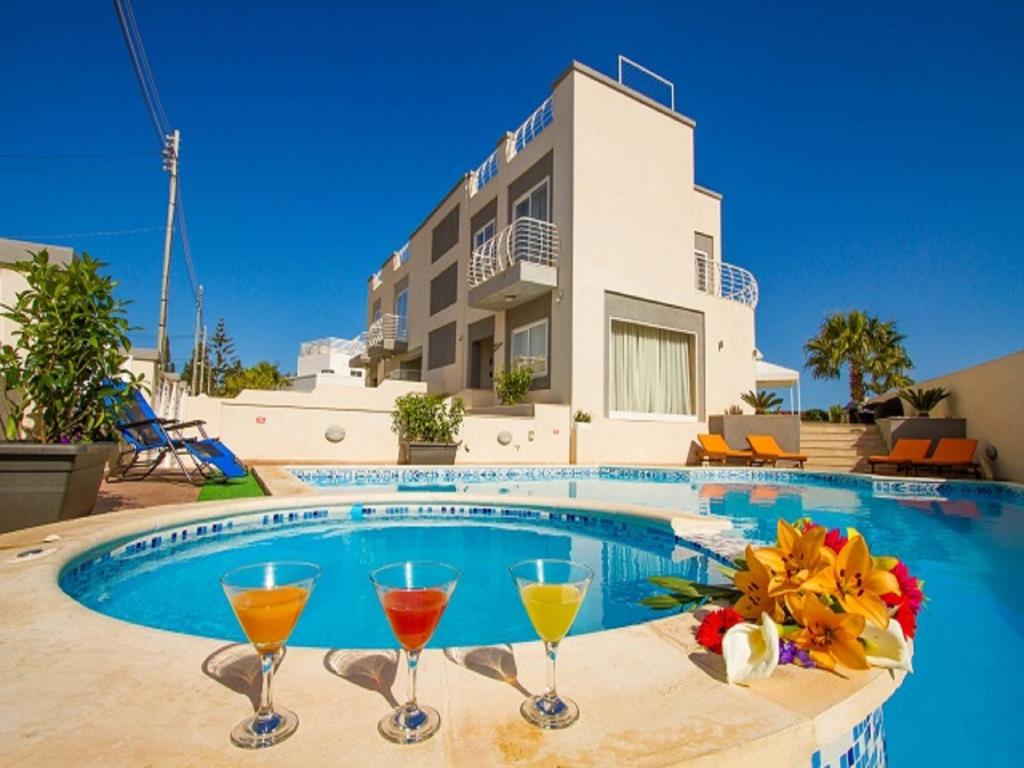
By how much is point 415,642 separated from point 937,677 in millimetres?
2497

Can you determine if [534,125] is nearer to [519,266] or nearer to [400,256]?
[519,266]

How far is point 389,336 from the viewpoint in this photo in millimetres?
22156

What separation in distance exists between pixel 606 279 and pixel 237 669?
40.5 ft

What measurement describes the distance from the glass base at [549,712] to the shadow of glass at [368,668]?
0.33 metres

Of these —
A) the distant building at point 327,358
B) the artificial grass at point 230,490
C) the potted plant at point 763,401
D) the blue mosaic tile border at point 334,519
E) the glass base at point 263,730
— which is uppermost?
the distant building at point 327,358

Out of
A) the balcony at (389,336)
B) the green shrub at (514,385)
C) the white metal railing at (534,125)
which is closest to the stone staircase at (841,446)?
the green shrub at (514,385)

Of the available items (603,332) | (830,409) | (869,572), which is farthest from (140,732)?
(830,409)

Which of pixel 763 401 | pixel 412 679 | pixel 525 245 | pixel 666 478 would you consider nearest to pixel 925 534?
pixel 666 478

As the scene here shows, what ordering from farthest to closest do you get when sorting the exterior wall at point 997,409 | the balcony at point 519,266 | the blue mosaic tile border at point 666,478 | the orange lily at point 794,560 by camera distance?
the balcony at point 519,266, the exterior wall at point 997,409, the blue mosaic tile border at point 666,478, the orange lily at point 794,560

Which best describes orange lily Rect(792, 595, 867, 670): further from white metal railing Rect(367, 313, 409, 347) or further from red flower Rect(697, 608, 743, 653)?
white metal railing Rect(367, 313, 409, 347)

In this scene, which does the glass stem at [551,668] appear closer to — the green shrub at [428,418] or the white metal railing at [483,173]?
the green shrub at [428,418]

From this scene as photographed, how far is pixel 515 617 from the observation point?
122 inches

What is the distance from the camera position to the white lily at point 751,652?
1.31 m

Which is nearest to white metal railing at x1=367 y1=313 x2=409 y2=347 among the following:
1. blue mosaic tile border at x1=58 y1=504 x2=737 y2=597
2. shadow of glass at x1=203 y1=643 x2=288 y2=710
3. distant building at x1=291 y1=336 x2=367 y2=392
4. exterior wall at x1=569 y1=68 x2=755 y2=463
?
exterior wall at x1=569 y1=68 x2=755 y2=463
